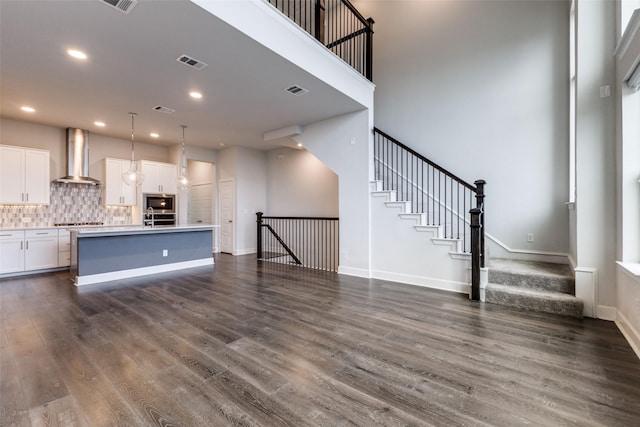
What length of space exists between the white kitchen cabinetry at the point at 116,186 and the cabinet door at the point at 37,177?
1031 mm

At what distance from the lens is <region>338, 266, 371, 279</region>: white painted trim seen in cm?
515

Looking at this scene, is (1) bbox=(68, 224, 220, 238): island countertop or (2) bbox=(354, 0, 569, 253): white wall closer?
(2) bbox=(354, 0, 569, 253): white wall

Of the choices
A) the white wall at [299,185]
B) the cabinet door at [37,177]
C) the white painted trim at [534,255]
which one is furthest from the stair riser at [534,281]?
the cabinet door at [37,177]

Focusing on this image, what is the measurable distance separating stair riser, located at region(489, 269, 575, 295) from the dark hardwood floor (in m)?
0.48

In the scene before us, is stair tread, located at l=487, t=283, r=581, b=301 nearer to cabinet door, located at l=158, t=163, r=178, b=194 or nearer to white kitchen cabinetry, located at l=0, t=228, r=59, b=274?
cabinet door, located at l=158, t=163, r=178, b=194

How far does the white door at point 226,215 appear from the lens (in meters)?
8.19

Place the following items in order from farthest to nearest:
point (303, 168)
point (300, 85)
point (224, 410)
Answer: point (303, 168) → point (300, 85) → point (224, 410)

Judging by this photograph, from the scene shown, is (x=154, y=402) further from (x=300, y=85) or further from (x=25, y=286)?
(x=25, y=286)

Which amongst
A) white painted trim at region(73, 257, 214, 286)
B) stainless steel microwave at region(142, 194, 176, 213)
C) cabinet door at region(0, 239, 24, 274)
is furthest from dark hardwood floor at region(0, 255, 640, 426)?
stainless steel microwave at region(142, 194, 176, 213)

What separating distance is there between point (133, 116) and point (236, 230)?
3.67 m

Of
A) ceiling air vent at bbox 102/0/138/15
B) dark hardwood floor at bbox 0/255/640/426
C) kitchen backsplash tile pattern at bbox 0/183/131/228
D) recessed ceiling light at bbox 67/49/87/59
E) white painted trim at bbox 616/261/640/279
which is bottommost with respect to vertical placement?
dark hardwood floor at bbox 0/255/640/426

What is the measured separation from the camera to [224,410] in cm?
173

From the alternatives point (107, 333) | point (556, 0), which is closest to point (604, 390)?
point (107, 333)

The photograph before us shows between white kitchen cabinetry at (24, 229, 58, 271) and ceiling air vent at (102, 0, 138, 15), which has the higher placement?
ceiling air vent at (102, 0, 138, 15)
